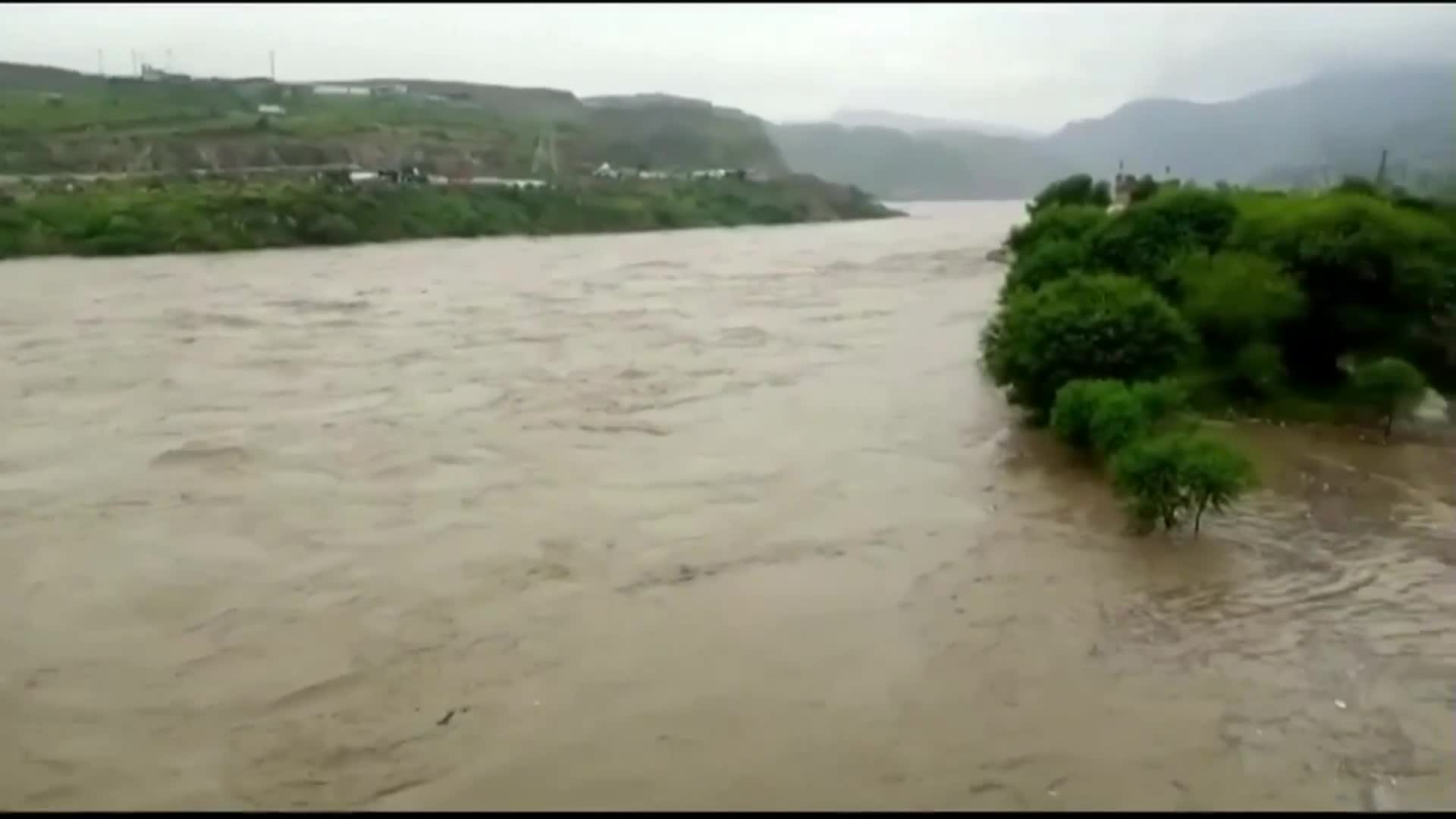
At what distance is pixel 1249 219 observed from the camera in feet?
57.9

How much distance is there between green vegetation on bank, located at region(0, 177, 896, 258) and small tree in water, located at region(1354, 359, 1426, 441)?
2725 centimetres

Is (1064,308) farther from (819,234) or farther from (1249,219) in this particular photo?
(819,234)

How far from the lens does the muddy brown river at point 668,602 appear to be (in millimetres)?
6469

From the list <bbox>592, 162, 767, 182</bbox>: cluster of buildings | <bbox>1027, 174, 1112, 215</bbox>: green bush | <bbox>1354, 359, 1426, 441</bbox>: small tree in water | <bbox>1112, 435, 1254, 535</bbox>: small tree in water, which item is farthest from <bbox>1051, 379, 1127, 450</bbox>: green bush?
<bbox>592, 162, 767, 182</bbox>: cluster of buildings

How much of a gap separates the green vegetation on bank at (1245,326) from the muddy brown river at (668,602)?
28.9 inches

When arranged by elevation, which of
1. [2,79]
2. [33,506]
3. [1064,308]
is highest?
[2,79]

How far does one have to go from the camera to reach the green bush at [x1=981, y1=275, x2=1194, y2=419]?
14.1m

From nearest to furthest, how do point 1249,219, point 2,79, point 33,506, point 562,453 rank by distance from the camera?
point 33,506 → point 562,453 → point 1249,219 → point 2,79

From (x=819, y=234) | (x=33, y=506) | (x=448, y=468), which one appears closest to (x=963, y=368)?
(x=448, y=468)

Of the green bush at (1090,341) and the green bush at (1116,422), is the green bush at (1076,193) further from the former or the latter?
the green bush at (1116,422)

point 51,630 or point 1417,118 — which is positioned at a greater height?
point 1417,118

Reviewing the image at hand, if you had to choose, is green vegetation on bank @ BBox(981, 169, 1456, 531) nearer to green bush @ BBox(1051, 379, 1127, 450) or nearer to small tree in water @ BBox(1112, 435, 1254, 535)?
green bush @ BBox(1051, 379, 1127, 450)

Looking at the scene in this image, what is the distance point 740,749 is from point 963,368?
42.6 feet

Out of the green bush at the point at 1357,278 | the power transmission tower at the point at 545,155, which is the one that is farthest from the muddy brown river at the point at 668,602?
the power transmission tower at the point at 545,155
